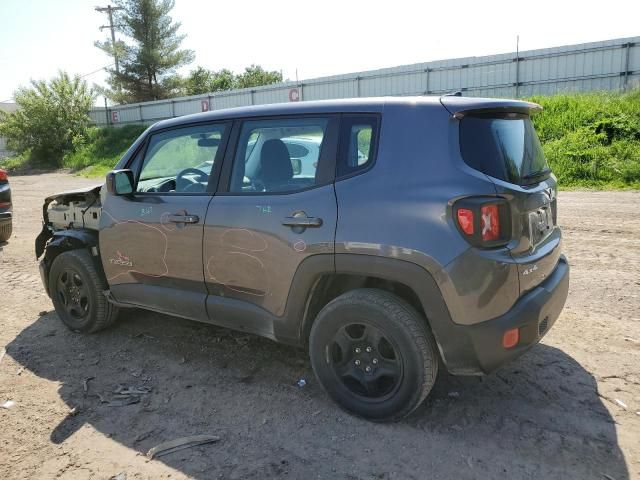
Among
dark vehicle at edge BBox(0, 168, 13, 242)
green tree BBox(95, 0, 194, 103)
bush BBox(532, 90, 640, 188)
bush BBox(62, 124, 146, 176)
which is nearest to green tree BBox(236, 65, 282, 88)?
green tree BBox(95, 0, 194, 103)

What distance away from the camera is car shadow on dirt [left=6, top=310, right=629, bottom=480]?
267 cm

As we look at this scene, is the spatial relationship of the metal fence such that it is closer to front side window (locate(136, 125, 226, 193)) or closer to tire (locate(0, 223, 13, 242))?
tire (locate(0, 223, 13, 242))

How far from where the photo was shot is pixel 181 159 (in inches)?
160

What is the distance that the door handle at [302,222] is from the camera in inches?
119

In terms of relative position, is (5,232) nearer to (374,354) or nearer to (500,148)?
(374,354)

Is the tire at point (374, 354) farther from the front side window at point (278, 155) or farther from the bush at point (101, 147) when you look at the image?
the bush at point (101, 147)

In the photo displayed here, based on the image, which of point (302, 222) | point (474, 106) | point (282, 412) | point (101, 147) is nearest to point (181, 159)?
point (302, 222)

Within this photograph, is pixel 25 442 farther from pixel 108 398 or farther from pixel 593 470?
pixel 593 470

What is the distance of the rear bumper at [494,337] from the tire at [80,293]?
298cm

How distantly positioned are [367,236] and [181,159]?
1891 millimetres

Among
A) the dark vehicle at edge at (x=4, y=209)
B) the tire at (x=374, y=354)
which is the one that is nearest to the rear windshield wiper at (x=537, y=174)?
the tire at (x=374, y=354)

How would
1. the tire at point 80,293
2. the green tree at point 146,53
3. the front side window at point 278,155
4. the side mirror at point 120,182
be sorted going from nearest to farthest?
the front side window at point 278,155
the side mirror at point 120,182
the tire at point 80,293
the green tree at point 146,53

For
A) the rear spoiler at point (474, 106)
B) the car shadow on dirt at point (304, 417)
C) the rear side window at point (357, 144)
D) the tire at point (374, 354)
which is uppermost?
the rear spoiler at point (474, 106)

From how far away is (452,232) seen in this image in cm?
264
